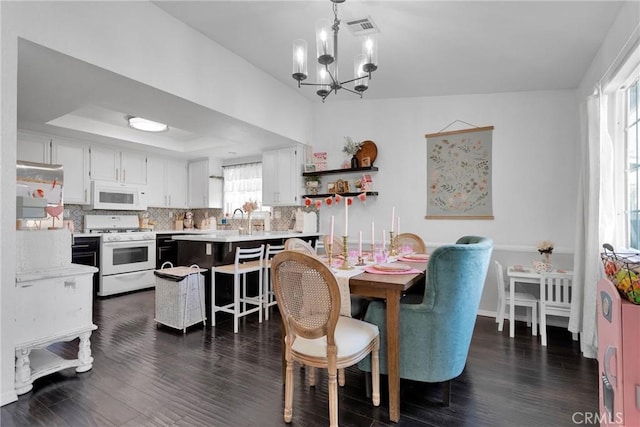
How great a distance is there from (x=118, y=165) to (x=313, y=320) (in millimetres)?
5143

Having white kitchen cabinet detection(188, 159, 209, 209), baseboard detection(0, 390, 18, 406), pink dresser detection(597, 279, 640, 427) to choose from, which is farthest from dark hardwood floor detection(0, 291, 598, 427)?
white kitchen cabinet detection(188, 159, 209, 209)

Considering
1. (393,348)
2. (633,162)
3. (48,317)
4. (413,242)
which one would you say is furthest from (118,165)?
(633,162)

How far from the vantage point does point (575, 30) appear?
2568 mm

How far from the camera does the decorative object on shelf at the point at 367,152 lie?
4430 mm

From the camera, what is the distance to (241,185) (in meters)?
6.09

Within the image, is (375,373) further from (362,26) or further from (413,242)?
(362,26)

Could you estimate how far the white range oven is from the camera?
4.70 metres

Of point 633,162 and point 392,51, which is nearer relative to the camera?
point 633,162

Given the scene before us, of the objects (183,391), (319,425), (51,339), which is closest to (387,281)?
(319,425)

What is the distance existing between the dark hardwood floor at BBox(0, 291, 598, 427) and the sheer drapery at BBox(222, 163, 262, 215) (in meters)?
3.27

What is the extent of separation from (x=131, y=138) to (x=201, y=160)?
1.38 m

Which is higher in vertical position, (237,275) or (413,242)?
(413,242)

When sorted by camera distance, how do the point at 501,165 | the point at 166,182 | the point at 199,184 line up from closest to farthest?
the point at 501,165, the point at 166,182, the point at 199,184

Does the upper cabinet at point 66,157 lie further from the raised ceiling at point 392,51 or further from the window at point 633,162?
the window at point 633,162
